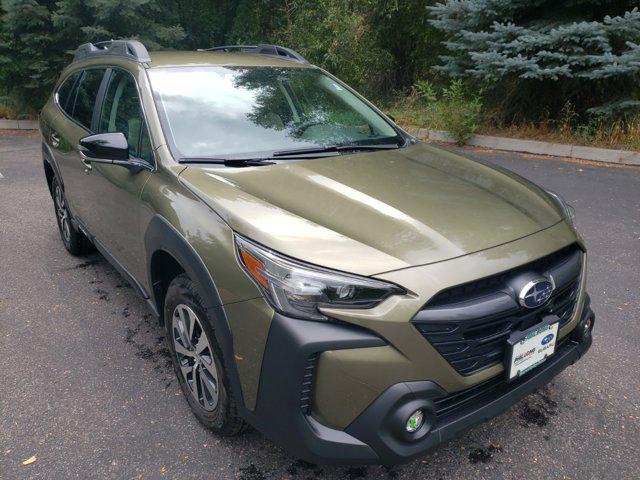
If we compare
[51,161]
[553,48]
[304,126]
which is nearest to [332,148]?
[304,126]

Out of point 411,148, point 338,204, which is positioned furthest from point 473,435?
point 411,148

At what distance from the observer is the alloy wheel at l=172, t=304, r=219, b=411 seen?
88.8 inches

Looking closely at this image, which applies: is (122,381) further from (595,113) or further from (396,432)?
(595,113)

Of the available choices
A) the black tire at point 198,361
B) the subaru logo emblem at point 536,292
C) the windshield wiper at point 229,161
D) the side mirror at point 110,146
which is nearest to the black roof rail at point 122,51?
the side mirror at point 110,146

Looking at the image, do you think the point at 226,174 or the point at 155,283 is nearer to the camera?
the point at 226,174

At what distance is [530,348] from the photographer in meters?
2.01

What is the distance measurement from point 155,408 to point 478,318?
1.69 m

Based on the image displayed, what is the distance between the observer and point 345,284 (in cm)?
178

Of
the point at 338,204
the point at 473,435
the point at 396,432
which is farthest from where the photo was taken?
the point at 473,435

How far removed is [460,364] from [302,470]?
86cm

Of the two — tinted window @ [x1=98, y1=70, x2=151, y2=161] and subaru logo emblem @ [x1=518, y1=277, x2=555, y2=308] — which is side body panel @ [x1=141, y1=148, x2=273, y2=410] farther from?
subaru logo emblem @ [x1=518, y1=277, x2=555, y2=308]

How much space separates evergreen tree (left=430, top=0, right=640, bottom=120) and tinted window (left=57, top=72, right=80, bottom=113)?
18.5ft

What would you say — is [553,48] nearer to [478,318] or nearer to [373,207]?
[373,207]

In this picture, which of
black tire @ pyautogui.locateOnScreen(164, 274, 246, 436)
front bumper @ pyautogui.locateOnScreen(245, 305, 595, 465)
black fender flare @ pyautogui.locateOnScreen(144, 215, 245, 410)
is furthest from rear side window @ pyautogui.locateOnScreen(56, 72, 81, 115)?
front bumper @ pyautogui.locateOnScreen(245, 305, 595, 465)
